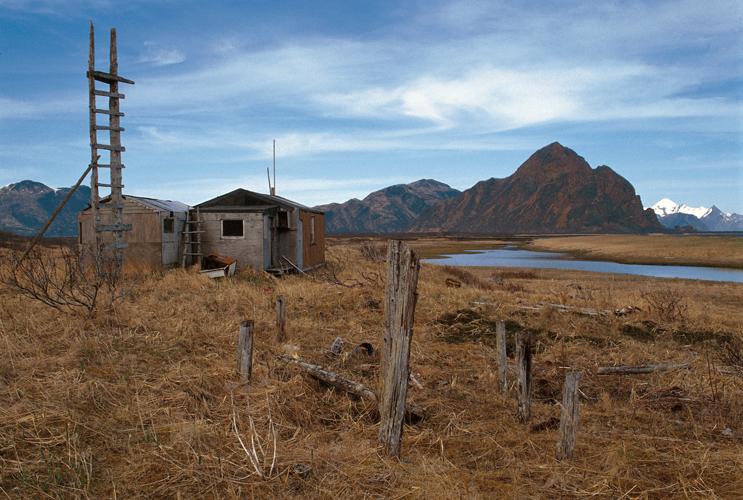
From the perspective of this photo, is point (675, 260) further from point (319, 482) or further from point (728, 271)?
point (319, 482)

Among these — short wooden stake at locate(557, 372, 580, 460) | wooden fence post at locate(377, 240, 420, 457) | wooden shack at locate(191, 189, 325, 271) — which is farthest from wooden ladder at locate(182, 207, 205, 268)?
short wooden stake at locate(557, 372, 580, 460)

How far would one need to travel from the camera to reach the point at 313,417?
16.5 ft

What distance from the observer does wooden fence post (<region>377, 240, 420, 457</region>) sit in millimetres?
3900

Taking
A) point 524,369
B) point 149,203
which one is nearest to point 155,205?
point 149,203

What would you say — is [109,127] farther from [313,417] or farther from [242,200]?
[313,417]

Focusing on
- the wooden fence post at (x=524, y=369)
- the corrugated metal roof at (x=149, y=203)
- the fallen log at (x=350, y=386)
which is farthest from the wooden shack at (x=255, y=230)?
the wooden fence post at (x=524, y=369)

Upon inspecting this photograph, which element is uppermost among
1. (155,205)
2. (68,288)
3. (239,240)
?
(155,205)

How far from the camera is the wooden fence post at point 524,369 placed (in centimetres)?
477

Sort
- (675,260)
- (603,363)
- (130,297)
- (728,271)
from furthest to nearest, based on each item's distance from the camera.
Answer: (675,260), (728,271), (130,297), (603,363)

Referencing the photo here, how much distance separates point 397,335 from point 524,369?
1778mm

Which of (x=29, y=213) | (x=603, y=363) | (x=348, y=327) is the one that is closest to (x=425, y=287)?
(x=348, y=327)

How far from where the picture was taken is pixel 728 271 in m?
30.3

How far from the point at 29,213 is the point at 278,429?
829ft

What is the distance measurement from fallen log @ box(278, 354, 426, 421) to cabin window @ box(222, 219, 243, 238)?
41.6ft
